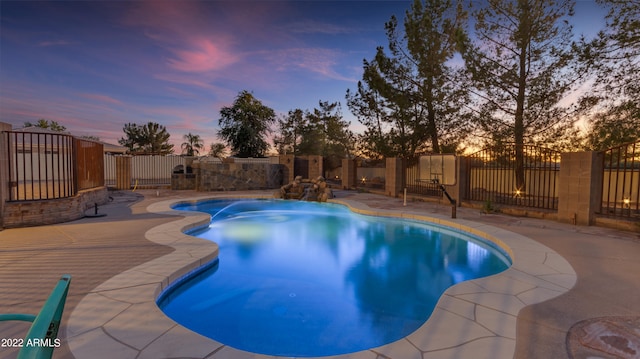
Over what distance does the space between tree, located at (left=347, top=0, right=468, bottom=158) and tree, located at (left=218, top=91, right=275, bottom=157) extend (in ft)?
51.1

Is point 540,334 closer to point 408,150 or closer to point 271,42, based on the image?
point 271,42

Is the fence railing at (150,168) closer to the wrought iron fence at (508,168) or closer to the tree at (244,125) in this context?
the tree at (244,125)

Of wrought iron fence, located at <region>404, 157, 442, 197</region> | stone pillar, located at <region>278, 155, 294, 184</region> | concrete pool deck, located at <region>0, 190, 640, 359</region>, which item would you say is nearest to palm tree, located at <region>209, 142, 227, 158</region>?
stone pillar, located at <region>278, 155, 294, 184</region>

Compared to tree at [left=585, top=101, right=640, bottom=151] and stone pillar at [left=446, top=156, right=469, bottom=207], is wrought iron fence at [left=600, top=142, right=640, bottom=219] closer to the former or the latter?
tree at [left=585, top=101, right=640, bottom=151]

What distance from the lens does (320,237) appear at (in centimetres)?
845

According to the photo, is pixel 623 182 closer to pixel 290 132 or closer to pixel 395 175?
pixel 395 175

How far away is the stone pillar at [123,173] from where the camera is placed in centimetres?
1645

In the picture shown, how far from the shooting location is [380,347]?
2.47 meters

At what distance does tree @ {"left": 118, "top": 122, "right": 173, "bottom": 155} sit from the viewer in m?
44.5

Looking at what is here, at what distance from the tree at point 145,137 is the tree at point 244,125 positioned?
65.3 ft

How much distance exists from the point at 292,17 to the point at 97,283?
11678 mm

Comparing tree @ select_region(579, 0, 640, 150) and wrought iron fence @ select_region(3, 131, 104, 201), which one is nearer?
wrought iron fence @ select_region(3, 131, 104, 201)

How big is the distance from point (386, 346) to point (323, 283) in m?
2.87

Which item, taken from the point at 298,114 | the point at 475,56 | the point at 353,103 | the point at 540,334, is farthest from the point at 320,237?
the point at 298,114
